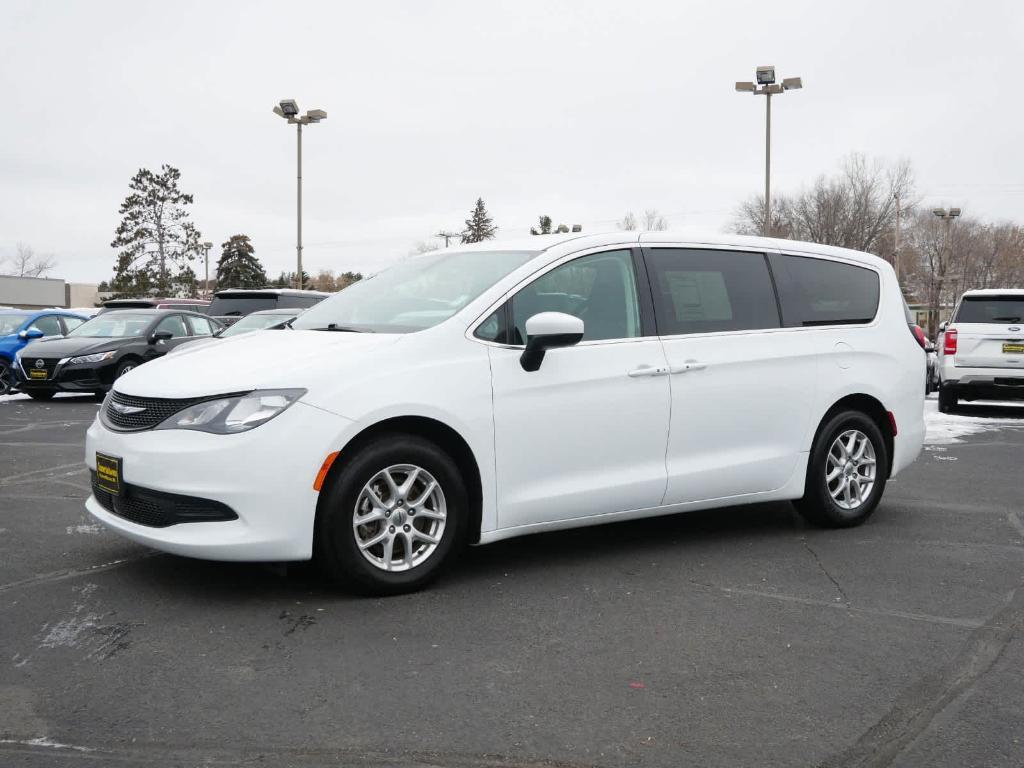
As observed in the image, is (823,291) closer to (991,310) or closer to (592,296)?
(592,296)

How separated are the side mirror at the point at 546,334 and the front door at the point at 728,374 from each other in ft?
2.69

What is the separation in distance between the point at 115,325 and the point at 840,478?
43.6 feet

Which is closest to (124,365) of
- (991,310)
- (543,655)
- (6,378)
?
(6,378)

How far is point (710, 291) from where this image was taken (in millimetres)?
6078

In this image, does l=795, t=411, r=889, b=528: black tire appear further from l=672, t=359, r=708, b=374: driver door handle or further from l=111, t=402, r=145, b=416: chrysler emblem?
l=111, t=402, r=145, b=416: chrysler emblem

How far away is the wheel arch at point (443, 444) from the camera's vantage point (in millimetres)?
4727

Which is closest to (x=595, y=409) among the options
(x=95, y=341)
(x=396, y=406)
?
(x=396, y=406)

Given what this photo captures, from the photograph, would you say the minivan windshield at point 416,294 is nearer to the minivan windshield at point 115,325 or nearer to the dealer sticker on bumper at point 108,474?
the dealer sticker on bumper at point 108,474

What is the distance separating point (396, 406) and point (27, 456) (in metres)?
6.24

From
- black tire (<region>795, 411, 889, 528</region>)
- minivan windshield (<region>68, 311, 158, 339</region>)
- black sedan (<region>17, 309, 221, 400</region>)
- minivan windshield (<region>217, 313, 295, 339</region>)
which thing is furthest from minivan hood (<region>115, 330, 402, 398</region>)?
minivan windshield (<region>68, 311, 158, 339</region>)

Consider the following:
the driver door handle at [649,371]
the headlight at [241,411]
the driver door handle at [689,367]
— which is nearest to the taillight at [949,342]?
the driver door handle at [689,367]

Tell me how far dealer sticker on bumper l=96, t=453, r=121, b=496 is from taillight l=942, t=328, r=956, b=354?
1240cm

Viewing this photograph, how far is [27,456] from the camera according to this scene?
964cm

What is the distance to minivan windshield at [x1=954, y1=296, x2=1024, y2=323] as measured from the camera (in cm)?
1432
